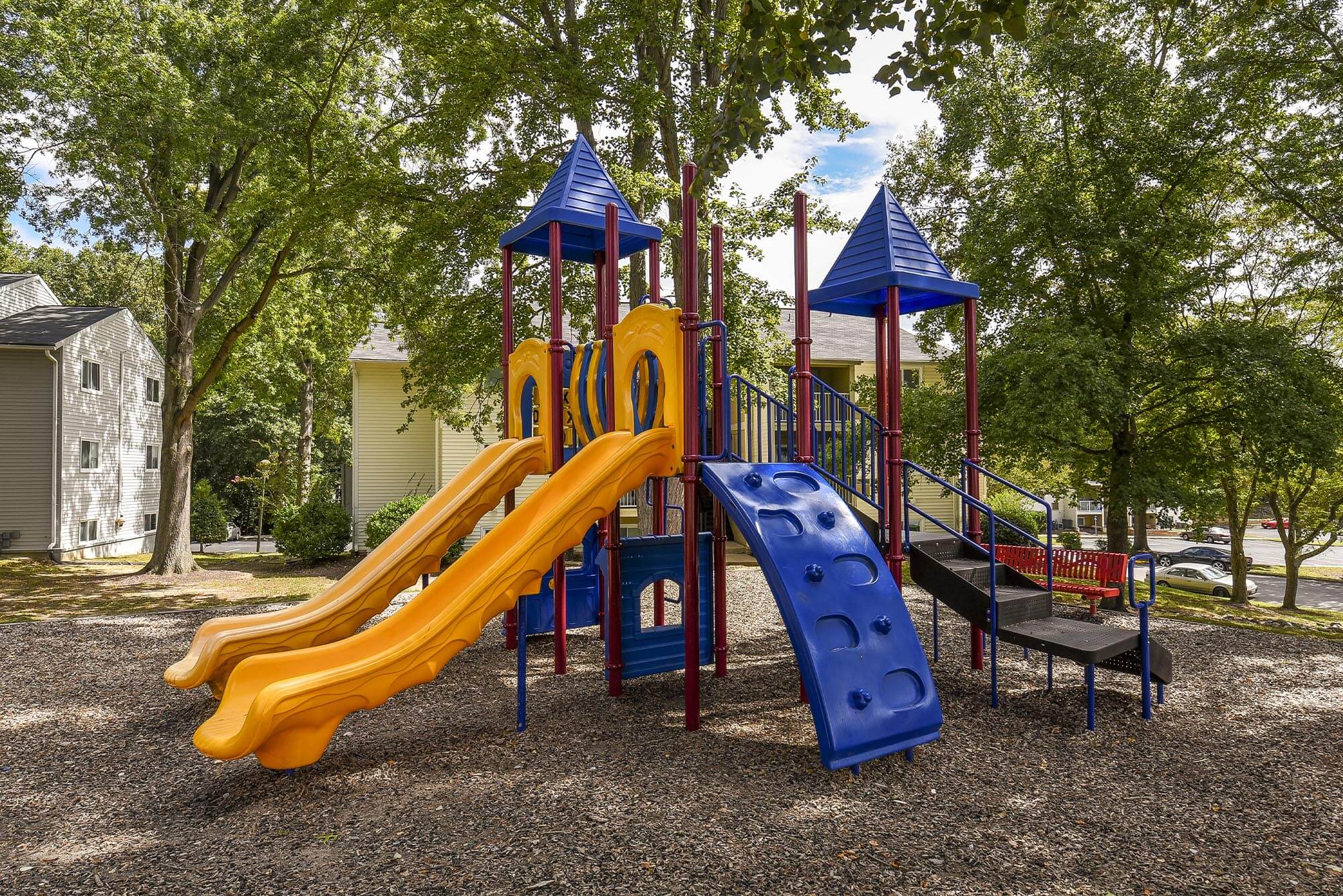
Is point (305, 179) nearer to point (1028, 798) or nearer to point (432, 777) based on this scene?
point (432, 777)

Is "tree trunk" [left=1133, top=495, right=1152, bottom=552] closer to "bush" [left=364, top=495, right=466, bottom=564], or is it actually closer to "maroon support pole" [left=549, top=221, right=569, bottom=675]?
"maroon support pole" [left=549, top=221, right=569, bottom=675]

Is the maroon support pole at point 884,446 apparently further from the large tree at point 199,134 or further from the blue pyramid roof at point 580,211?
the large tree at point 199,134

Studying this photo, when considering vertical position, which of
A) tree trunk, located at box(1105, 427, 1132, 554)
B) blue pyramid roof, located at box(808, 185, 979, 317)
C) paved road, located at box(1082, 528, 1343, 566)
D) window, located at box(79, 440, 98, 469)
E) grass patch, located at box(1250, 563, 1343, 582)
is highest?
blue pyramid roof, located at box(808, 185, 979, 317)

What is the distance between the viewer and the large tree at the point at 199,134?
1278 cm

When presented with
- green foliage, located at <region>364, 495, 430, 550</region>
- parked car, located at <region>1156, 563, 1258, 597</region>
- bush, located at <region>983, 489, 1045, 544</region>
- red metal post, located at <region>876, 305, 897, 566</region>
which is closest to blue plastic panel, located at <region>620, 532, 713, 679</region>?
red metal post, located at <region>876, 305, 897, 566</region>

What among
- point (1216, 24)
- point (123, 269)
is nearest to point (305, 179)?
point (1216, 24)

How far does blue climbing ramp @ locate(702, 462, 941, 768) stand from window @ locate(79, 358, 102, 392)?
22.7 m

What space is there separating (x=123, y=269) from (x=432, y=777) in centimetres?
3663

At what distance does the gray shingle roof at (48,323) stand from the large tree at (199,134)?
19.6ft

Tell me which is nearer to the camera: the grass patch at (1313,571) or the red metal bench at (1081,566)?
the red metal bench at (1081,566)

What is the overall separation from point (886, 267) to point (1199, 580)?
21.8m

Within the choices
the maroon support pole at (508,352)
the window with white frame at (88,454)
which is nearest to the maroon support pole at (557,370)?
the maroon support pole at (508,352)

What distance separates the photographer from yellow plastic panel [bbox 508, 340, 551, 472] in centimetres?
747

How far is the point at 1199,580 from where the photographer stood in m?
22.7
